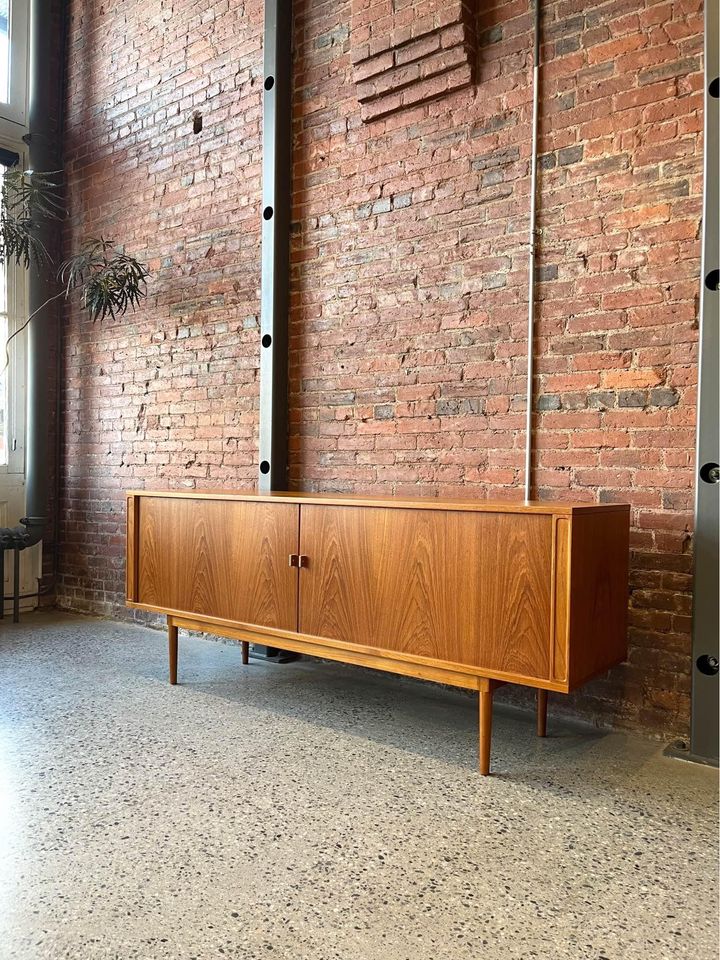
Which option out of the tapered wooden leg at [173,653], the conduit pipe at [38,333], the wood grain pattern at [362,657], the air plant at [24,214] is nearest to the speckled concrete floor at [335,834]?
the tapered wooden leg at [173,653]

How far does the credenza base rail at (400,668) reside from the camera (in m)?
2.31

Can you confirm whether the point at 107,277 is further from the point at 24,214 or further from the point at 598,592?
the point at 598,592

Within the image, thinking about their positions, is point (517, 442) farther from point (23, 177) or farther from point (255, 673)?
point (23, 177)

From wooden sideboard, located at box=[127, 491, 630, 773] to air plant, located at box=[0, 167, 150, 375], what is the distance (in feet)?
6.35

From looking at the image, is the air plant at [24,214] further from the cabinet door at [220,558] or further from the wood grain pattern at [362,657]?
the wood grain pattern at [362,657]

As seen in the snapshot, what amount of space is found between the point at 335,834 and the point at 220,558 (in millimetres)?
1388

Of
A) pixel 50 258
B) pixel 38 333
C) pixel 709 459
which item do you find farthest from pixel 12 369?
pixel 709 459

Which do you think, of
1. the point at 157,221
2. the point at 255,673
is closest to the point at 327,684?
the point at 255,673

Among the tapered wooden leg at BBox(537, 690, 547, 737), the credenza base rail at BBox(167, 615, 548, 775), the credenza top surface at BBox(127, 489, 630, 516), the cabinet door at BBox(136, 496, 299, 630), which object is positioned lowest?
the tapered wooden leg at BBox(537, 690, 547, 737)

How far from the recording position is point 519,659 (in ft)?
7.27

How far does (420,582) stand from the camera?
2422mm

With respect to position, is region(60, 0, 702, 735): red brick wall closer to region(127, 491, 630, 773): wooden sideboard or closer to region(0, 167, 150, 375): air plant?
region(0, 167, 150, 375): air plant

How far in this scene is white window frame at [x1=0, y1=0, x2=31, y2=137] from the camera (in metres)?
4.95

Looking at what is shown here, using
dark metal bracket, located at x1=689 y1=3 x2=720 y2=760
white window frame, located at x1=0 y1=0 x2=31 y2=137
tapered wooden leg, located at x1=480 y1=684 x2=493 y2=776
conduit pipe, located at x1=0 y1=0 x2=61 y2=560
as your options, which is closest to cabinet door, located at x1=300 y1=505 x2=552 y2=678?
tapered wooden leg, located at x1=480 y1=684 x2=493 y2=776
